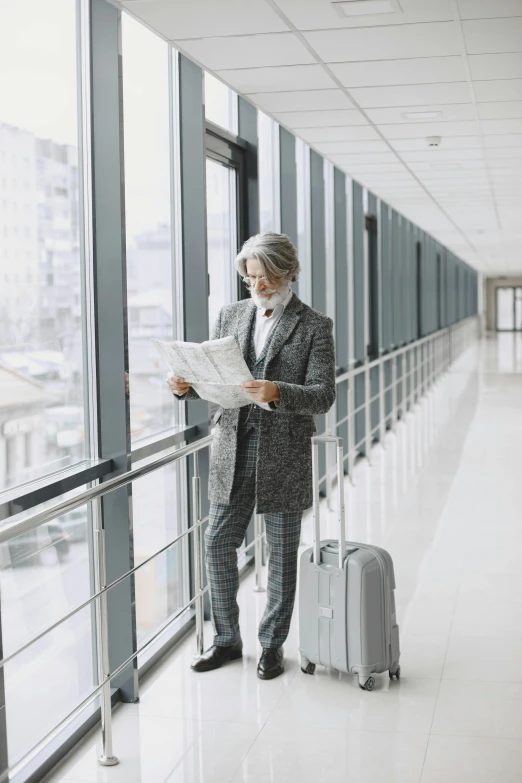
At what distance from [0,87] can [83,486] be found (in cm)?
109

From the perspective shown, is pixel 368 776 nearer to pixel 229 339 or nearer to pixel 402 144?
pixel 229 339

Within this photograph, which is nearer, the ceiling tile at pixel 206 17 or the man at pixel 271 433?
the ceiling tile at pixel 206 17

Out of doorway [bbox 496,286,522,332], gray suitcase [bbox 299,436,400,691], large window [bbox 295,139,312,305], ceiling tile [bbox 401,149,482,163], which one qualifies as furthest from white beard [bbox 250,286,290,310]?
doorway [bbox 496,286,522,332]

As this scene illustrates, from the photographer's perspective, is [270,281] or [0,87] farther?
[270,281]

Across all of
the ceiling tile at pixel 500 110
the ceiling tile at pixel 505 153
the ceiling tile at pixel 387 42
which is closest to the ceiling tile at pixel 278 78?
the ceiling tile at pixel 387 42

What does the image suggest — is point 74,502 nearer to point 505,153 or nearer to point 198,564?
point 198,564

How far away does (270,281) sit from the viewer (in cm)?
274

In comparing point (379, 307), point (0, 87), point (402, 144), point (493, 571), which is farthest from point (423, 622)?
point (379, 307)

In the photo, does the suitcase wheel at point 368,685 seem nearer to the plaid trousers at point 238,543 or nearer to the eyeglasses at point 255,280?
the plaid trousers at point 238,543

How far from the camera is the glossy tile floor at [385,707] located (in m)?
2.38

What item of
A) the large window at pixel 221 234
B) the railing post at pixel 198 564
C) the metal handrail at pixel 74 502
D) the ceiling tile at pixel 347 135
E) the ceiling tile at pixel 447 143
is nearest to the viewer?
the metal handrail at pixel 74 502

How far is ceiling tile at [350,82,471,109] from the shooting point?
12.0ft

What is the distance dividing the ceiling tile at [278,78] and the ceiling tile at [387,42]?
0.19 m

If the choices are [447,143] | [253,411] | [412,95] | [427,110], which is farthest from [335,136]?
[253,411]
